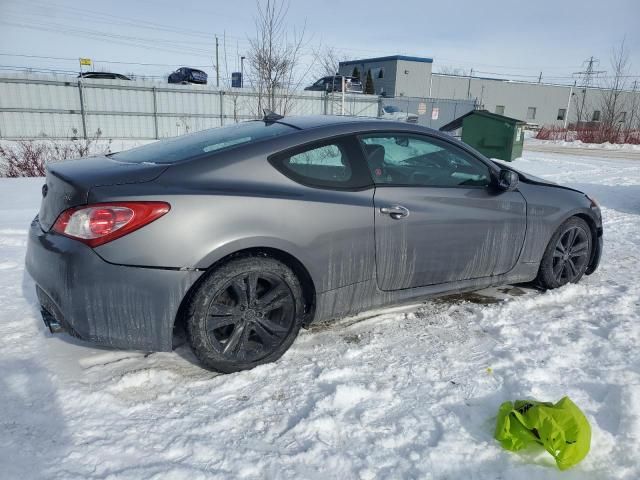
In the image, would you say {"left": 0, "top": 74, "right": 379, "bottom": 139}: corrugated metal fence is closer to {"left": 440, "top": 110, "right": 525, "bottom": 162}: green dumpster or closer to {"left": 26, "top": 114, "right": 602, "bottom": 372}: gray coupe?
{"left": 440, "top": 110, "right": 525, "bottom": 162}: green dumpster

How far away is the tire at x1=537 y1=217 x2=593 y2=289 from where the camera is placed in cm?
397

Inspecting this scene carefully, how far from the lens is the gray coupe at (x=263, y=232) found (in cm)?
237

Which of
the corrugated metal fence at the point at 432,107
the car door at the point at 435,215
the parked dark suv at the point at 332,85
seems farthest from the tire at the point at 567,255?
the parked dark suv at the point at 332,85

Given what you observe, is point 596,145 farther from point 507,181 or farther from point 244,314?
point 244,314

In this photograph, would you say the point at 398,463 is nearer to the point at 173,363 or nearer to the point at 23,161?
the point at 173,363

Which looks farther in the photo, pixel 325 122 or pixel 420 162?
pixel 420 162

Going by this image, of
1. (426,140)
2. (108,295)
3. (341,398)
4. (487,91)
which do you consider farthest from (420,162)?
(487,91)

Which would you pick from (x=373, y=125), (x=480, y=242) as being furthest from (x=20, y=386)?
(x=480, y=242)

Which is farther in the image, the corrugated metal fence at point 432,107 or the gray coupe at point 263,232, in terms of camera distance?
the corrugated metal fence at point 432,107

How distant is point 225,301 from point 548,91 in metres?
53.5

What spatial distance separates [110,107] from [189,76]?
31.4 feet

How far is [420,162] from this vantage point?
11.4 feet

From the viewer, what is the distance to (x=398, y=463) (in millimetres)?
2045

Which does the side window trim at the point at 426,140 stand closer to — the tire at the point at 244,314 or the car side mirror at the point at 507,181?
the car side mirror at the point at 507,181
